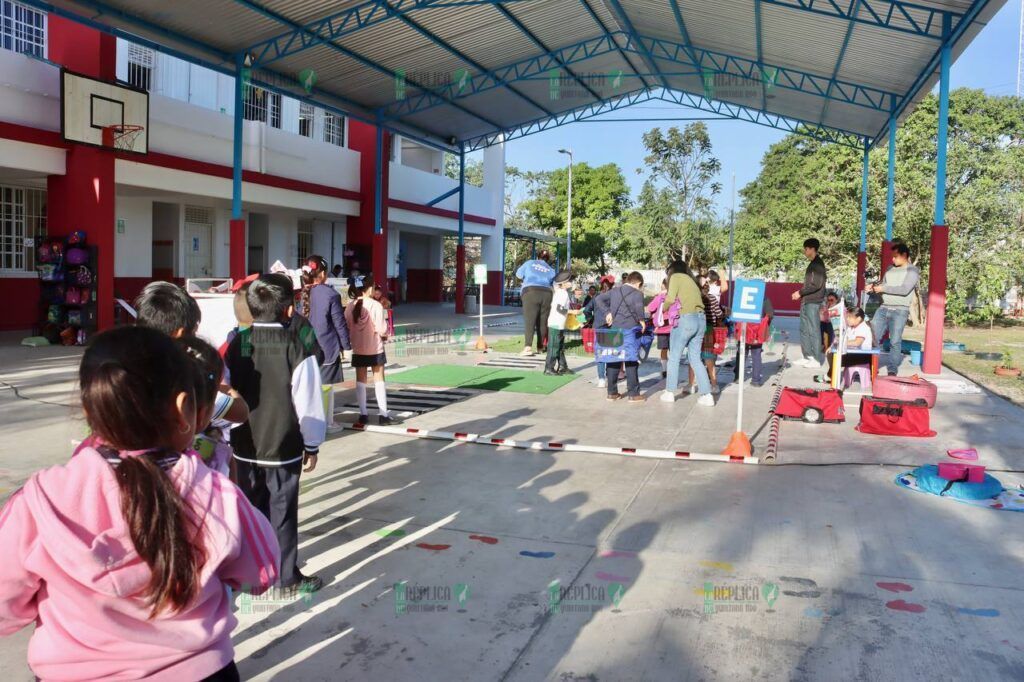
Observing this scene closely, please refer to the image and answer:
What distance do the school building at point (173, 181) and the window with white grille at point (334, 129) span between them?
0.11 feet

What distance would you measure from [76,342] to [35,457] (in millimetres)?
9632

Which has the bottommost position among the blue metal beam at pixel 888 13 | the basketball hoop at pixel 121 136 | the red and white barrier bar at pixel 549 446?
the red and white barrier bar at pixel 549 446

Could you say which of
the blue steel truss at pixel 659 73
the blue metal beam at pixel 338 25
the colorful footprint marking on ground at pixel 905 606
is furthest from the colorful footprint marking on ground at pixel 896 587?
the blue steel truss at pixel 659 73

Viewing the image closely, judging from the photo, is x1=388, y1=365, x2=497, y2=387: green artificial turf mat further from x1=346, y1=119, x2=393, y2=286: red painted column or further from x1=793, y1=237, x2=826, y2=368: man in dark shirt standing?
x1=346, y1=119, x2=393, y2=286: red painted column

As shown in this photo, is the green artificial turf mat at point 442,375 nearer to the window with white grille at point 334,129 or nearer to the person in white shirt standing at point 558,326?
the person in white shirt standing at point 558,326

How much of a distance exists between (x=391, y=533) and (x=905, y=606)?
3015mm

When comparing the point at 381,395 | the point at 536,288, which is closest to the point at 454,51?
the point at 536,288

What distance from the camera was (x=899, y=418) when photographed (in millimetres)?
8422

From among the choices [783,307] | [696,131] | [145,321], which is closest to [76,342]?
[145,321]

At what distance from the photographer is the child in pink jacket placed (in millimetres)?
1771

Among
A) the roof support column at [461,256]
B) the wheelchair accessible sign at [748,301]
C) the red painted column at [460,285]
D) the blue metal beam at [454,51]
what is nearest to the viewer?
the wheelchair accessible sign at [748,301]

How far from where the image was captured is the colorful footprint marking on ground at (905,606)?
4180 mm

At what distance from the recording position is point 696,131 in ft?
131

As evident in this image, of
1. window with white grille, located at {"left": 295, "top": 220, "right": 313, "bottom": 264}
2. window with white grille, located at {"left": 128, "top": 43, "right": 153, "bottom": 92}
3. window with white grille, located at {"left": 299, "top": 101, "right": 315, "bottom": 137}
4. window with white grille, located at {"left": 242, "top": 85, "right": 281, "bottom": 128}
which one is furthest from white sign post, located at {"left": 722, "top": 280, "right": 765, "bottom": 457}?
window with white grille, located at {"left": 295, "top": 220, "right": 313, "bottom": 264}
